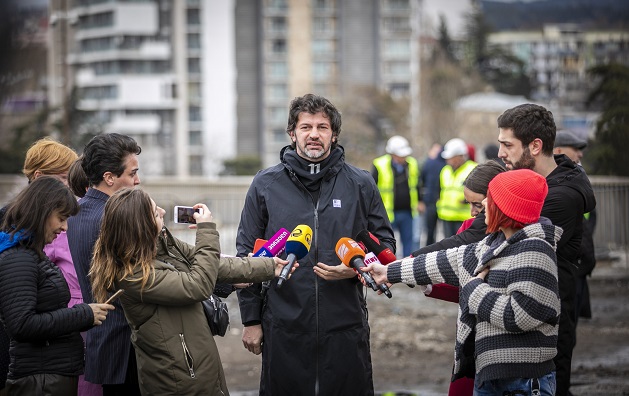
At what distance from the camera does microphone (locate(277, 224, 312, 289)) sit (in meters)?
4.96

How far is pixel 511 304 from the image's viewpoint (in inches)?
175

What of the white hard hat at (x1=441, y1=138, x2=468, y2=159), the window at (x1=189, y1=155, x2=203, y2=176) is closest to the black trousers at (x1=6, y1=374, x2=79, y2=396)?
the white hard hat at (x1=441, y1=138, x2=468, y2=159)

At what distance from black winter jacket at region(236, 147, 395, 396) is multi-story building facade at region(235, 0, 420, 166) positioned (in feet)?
247

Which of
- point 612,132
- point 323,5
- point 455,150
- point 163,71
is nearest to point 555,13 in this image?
point 323,5

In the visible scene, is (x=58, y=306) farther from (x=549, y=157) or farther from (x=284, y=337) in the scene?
(x=549, y=157)

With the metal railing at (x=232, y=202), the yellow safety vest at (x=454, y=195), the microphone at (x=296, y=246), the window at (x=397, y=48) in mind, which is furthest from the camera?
the window at (x=397, y=48)

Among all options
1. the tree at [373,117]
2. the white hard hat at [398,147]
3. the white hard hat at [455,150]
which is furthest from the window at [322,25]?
the white hard hat at [455,150]

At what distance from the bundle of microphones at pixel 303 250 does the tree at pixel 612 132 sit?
1310cm

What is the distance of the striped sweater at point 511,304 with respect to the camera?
4441mm

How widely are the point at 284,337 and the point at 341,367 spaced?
1.19 feet

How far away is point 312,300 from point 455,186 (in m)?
8.34

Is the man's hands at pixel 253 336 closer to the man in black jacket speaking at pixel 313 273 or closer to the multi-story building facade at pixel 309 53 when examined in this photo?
the man in black jacket speaking at pixel 313 273

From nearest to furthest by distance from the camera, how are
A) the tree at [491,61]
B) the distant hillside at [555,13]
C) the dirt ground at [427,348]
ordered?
1. the dirt ground at [427,348]
2. the distant hillside at [555,13]
3. the tree at [491,61]

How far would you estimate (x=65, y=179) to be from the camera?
19.5 ft
